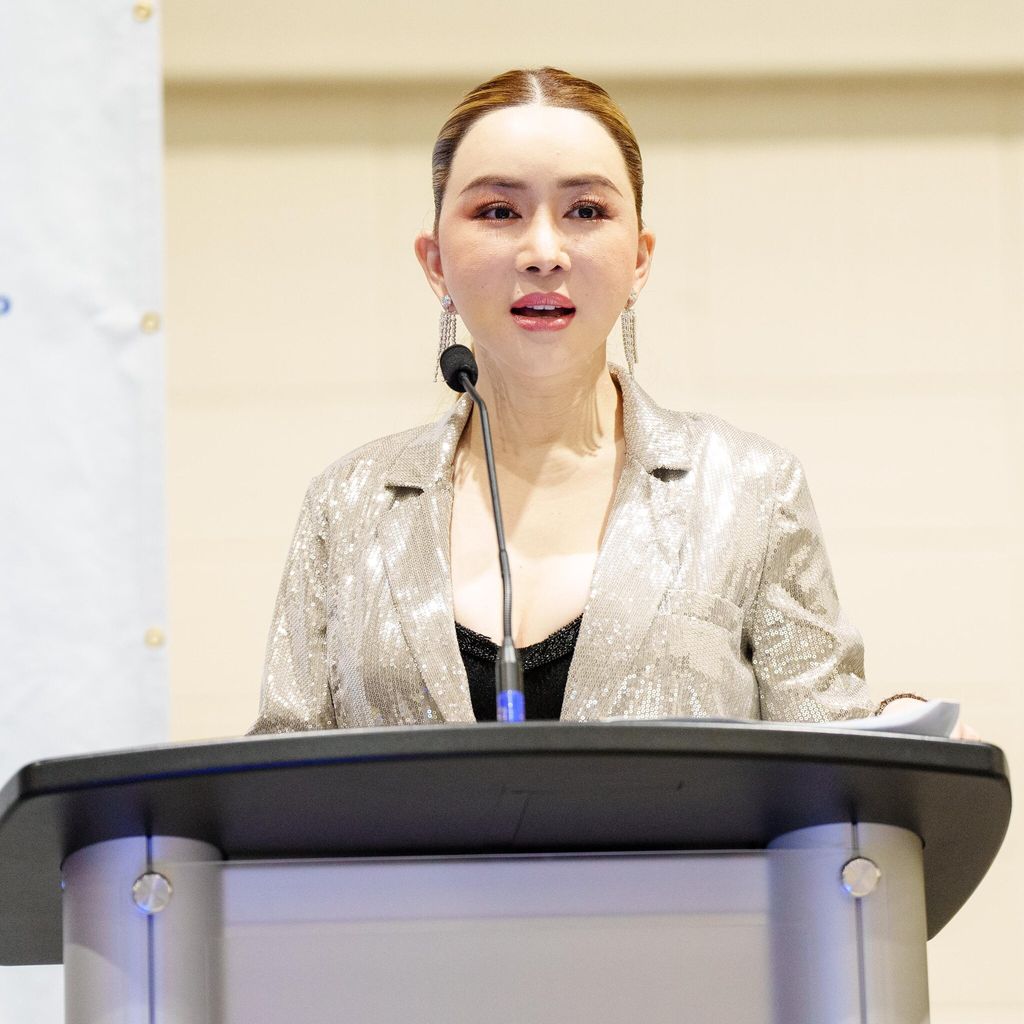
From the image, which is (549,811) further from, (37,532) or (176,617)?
(176,617)

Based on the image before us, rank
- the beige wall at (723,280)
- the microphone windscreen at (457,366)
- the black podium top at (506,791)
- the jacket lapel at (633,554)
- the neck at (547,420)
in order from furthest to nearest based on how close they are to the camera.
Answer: the beige wall at (723,280) → the neck at (547,420) → the jacket lapel at (633,554) → the microphone windscreen at (457,366) → the black podium top at (506,791)

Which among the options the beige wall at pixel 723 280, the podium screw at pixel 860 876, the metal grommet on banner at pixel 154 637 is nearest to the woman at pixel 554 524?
the metal grommet on banner at pixel 154 637

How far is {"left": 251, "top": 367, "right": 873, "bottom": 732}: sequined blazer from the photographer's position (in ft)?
5.14

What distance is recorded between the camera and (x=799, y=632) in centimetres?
162

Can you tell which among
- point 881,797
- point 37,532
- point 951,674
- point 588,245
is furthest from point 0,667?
point 951,674

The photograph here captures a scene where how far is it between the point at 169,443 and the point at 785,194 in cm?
123

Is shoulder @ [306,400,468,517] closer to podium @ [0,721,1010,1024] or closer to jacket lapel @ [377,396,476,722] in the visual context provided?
jacket lapel @ [377,396,476,722]

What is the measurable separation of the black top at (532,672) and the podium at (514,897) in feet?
1.81

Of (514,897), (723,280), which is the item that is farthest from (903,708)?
(723,280)

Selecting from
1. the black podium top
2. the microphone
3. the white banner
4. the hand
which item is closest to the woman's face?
the microphone

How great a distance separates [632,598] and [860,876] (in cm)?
64

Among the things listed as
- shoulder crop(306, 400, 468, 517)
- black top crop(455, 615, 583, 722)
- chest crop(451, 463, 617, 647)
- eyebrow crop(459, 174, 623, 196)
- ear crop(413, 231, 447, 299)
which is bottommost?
black top crop(455, 615, 583, 722)

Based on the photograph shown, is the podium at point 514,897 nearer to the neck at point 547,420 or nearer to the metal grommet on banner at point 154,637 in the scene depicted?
the neck at point 547,420

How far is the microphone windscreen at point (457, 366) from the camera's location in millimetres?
1449
